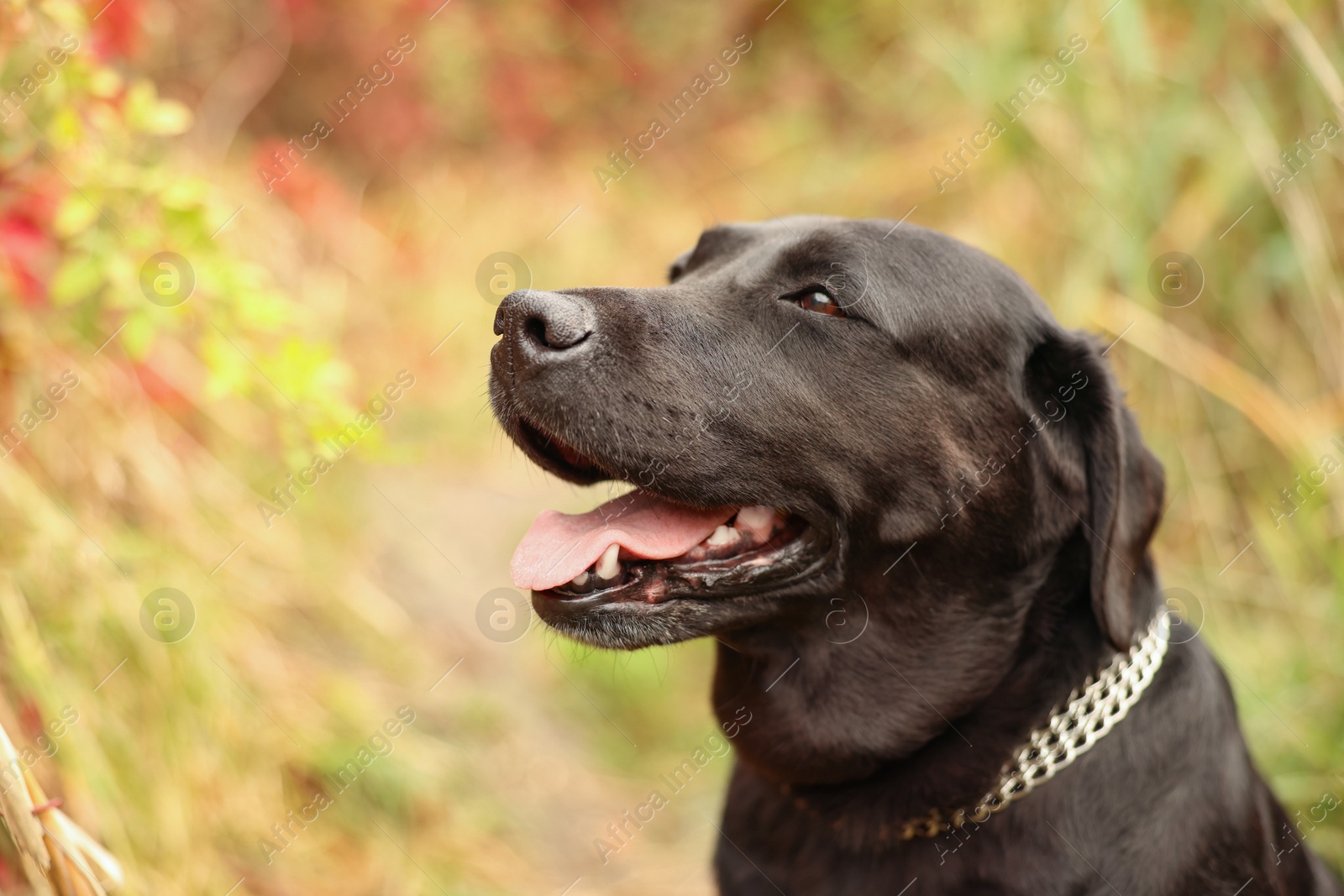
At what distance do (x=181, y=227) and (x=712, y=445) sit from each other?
1.55m

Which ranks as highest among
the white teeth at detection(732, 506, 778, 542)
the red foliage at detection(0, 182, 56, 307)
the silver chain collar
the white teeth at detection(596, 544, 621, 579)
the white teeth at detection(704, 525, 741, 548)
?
the red foliage at detection(0, 182, 56, 307)

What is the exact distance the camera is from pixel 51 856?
1.74 meters

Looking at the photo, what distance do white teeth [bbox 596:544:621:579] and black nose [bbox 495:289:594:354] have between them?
419mm

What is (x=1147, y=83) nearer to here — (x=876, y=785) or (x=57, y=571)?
(x=876, y=785)

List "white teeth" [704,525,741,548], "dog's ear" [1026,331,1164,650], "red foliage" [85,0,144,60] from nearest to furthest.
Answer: "dog's ear" [1026,331,1164,650] → "white teeth" [704,525,741,548] → "red foliage" [85,0,144,60]

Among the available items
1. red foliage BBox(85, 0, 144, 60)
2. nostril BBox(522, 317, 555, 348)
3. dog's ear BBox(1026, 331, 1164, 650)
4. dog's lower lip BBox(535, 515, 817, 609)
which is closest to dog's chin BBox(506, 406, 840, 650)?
dog's lower lip BBox(535, 515, 817, 609)

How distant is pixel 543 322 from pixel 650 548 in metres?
0.52

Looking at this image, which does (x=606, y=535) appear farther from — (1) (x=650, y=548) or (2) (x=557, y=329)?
(2) (x=557, y=329)

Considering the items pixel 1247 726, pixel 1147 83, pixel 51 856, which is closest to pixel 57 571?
pixel 51 856

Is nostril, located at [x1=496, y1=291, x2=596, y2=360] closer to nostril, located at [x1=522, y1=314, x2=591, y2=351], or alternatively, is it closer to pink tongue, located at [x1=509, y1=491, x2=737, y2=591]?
nostril, located at [x1=522, y1=314, x2=591, y2=351]

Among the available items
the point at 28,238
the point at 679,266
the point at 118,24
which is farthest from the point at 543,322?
the point at 118,24

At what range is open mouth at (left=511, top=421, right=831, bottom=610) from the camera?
213 centimetres

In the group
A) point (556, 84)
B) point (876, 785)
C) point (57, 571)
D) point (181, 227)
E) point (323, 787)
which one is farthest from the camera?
point (556, 84)

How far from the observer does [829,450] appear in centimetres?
223
